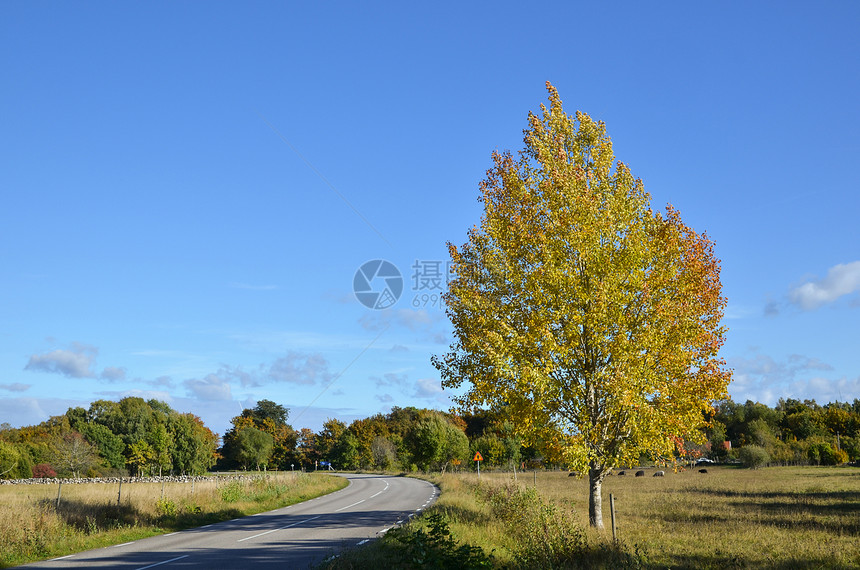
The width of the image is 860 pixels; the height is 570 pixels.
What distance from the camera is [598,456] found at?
1611 cm

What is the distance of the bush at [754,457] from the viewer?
7069 cm

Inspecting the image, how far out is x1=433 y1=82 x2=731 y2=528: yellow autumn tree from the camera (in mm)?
15508

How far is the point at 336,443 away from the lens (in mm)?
110188

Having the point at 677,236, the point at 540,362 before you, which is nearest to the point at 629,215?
the point at 677,236

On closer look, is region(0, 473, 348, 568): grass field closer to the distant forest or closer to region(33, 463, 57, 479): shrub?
the distant forest

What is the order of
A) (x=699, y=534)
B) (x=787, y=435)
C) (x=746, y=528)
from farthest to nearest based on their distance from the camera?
(x=787, y=435)
(x=746, y=528)
(x=699, y=534)

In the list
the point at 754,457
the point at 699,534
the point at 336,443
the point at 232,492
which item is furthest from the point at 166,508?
the point at 336,443

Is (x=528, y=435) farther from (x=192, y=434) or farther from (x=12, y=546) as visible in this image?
(x=192, y=434)

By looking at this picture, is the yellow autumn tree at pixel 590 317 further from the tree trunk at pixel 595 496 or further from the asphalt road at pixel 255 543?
the asphalt road at pixel 255 543

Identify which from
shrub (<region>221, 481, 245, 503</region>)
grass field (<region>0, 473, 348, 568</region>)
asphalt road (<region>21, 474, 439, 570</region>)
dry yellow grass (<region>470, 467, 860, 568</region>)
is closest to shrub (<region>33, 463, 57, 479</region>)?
grass field (<region>0, 473, 348, 568</region>)

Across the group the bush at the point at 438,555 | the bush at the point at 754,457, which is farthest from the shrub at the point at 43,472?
the bush at the point at 754,457

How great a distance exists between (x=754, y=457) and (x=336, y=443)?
67.7m

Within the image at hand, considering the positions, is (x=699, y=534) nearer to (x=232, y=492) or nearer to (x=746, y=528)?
(x=746, y=528)

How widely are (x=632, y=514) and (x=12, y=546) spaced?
71.1 ft
